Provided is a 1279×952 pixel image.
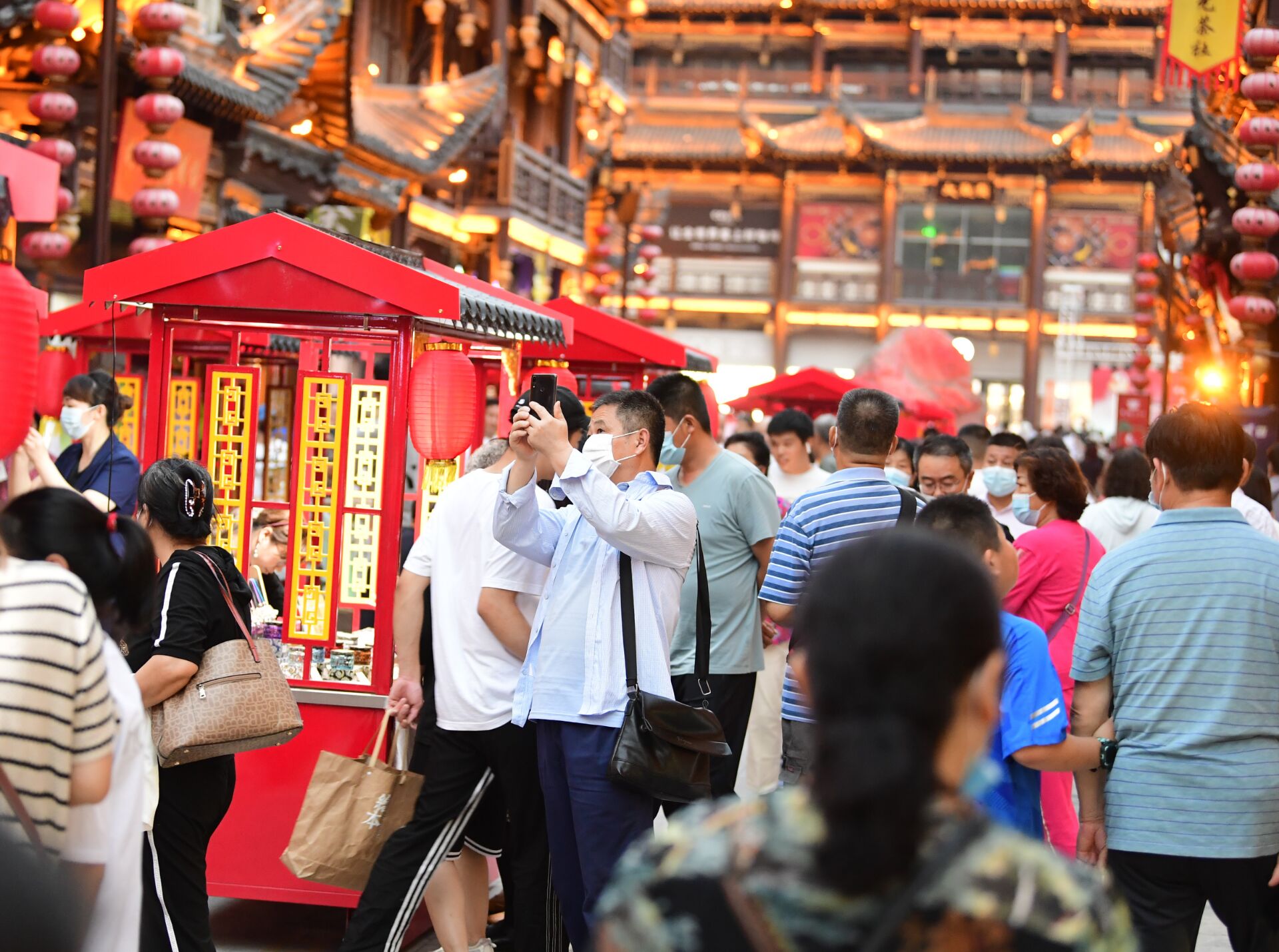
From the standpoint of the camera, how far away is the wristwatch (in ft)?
10.6

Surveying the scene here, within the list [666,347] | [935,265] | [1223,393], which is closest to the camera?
[666,347]

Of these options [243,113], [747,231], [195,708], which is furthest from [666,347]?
[747,231]

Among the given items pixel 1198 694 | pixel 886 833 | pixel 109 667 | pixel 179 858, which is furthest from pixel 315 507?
pixel 886 833

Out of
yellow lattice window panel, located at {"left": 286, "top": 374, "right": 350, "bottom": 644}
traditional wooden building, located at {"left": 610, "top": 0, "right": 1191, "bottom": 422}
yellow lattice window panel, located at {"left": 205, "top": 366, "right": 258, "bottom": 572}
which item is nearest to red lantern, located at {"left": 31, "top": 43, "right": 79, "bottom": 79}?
yellow lattice window panel, located at {"left": 205, "top": 366, "right": 258, "bottom": 572}

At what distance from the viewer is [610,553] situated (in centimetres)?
388

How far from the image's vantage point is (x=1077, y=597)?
194 inches

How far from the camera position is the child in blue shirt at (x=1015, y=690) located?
293 centimetres

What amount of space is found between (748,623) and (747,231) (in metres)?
30.4

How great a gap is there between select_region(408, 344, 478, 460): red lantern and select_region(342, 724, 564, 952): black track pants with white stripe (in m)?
1.83

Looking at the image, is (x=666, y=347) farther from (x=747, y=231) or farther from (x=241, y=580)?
(x=747, y=231)

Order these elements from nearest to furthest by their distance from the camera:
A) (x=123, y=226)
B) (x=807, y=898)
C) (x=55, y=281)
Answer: (x=807, y=898)
(x=55, y=281)
(x=123, y=226)

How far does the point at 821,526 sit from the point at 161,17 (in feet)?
27.6

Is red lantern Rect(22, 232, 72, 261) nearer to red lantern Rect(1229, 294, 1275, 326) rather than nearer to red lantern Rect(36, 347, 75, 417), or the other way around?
red lantern Rect(36, 347, 75, 417)

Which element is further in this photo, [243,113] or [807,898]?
[243,113]
